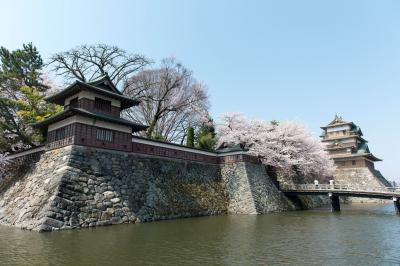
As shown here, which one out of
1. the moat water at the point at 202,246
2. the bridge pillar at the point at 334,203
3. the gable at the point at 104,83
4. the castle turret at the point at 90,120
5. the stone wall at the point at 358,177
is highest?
the gable at the point at 104,83

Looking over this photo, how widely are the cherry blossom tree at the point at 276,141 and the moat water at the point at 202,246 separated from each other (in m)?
17.8

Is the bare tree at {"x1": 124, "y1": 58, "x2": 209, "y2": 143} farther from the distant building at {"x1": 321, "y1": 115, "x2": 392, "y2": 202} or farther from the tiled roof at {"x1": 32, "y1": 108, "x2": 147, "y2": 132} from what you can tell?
the distant building at {"x1": 321, "y1": 115, "x2": 392, "y2": 202}

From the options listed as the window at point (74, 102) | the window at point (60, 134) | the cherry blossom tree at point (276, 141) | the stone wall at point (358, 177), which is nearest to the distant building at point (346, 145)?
the stone wall at point (358, 177)

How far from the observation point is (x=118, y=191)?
20.0 metres

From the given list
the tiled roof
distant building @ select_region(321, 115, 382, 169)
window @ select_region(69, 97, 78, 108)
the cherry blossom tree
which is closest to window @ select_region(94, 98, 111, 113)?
the tiled roof

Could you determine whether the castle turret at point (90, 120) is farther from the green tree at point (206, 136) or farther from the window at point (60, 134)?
the green tree at point (206, 136)

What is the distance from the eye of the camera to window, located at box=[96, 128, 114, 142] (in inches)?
827

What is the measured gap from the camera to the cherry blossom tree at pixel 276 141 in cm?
3469

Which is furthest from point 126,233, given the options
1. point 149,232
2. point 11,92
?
point 11,92

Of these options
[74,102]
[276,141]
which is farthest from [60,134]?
[276,141]

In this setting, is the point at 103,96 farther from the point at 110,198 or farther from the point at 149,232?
the point at 149,232

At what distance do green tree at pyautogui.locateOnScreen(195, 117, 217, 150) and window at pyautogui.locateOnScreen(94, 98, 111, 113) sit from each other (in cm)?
1466

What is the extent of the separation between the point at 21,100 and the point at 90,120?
9.94 meters

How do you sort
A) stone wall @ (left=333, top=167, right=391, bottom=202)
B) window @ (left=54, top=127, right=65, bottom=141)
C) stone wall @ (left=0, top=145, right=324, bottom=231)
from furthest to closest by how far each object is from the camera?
stone wall @ (left=333, top=167, right=391, bottom=202), window @ (left=54, top=127, right=65, bottom=141), stone wall @ (left=0, top=145, right=324, bottom=231)
